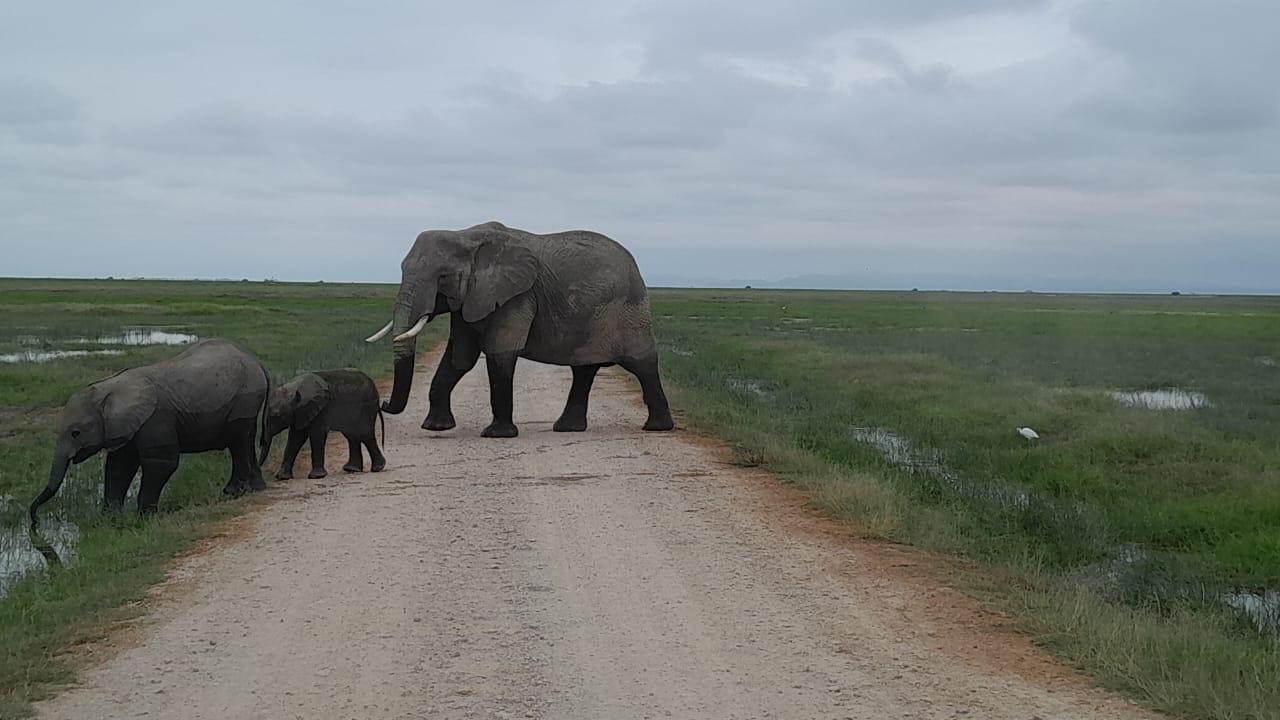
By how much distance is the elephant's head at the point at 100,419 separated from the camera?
9586 mm

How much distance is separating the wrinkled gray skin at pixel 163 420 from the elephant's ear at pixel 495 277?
3.52 meters

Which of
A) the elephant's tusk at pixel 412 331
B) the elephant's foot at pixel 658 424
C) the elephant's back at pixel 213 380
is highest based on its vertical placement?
the elephant's tusk at pixel 412 331

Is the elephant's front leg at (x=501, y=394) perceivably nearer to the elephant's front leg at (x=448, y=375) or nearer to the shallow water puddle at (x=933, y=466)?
the elephant's front leg at (x=448, y=375)

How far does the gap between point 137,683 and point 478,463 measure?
22.5 feet

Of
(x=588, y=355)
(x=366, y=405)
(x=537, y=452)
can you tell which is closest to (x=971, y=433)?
(x=588, y=355)

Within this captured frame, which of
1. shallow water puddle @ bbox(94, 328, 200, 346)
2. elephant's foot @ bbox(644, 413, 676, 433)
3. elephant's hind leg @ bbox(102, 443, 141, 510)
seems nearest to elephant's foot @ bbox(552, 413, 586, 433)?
elephant's foot @ bbox(644, 413, 676, 433)

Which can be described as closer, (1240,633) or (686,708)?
(686,708)

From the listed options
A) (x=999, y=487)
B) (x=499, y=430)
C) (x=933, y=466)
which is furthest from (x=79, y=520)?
(x=933, y=466)

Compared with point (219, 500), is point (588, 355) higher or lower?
higher

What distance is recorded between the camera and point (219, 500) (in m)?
10.7

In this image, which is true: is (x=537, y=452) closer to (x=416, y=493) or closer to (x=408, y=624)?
(x=416, y=493)

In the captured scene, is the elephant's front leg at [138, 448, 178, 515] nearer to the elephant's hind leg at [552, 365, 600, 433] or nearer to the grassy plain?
the grassy plain

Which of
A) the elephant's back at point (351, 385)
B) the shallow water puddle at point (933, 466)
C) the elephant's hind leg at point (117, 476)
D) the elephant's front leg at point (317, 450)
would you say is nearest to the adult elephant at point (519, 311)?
the elephant's back at point (351, 385)

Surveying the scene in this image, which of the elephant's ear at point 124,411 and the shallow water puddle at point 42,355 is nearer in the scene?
the elephant's ear at point 124,411
